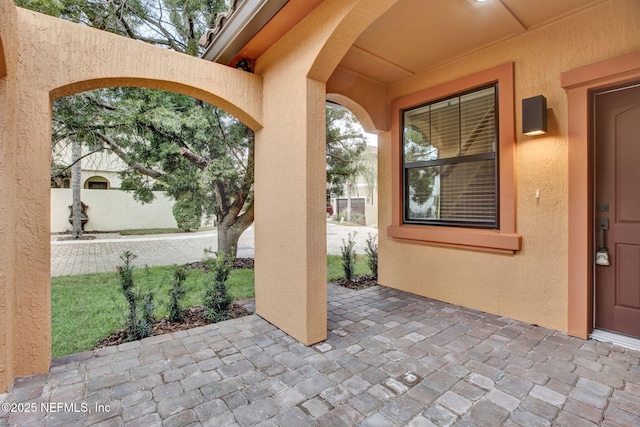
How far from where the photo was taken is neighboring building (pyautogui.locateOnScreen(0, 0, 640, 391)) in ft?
7.63

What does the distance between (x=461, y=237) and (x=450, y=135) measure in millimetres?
1343

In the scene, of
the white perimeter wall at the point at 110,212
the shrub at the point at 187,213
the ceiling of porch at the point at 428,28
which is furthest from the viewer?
the white perimeter wall at the point at 110,212

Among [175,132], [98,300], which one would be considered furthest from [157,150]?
[98,300]

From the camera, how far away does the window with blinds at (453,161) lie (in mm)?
3621

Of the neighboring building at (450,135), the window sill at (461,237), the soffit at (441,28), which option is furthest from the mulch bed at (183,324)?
the soffit at (441,28)

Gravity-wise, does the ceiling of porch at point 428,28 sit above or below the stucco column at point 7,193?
above

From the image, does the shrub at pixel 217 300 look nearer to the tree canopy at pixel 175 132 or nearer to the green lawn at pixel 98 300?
the green lawn at pixel 98 300

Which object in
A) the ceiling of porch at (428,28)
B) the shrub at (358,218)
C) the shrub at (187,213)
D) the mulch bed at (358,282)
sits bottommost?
the mulch bed at (358,282)

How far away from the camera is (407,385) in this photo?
2164 millimetres

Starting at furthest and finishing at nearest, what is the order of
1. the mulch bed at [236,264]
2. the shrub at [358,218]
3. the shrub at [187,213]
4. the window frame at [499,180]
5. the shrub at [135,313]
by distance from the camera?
the shrub at [358,218], the mulch bed at [236,264], the shrub at [187,213], the window frame at [499,180], the shrub at [135,313]

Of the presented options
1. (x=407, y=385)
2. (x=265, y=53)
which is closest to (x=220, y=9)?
(x=265, y=53)

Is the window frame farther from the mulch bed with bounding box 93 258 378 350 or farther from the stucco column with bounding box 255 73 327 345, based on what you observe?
the stucco column with bounding box 255 73 327 345

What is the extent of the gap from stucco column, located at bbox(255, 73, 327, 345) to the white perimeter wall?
36.4ft

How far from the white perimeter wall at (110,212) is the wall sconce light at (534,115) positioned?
505 inches
